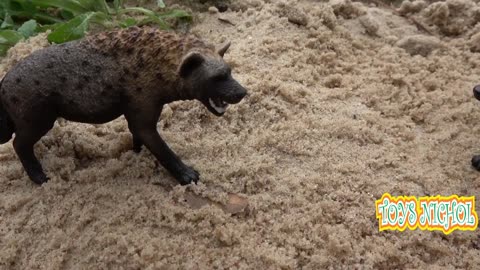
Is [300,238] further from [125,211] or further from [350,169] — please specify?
[125,211]

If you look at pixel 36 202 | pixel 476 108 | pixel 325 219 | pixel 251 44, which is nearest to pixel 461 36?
pixel 476 108

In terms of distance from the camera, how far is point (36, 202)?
6.88ft

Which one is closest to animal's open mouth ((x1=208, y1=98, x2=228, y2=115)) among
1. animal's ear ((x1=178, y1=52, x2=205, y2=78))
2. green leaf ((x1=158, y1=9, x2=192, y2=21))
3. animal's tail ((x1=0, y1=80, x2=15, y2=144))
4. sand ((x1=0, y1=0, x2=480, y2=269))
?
animal's ear ((x1=178, y1=52, x2=205, y2=78))

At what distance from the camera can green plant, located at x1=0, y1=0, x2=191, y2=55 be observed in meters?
3.08

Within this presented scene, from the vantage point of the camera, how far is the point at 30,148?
81.7 inches

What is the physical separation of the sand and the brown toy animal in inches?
13.6

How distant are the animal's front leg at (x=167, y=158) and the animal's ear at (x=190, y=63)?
1.05 feet

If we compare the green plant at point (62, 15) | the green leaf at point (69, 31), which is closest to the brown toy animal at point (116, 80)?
the green leaf at point (69, 31)

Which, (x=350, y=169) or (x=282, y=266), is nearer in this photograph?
(x=282, y=266)

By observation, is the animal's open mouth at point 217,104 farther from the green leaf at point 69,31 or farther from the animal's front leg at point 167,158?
the green leaf at point 69,31

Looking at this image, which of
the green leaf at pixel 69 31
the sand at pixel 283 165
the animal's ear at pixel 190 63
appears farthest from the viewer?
the green leaf at pixel 69 31

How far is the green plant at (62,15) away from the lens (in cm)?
308

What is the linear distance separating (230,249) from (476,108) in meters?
1.70

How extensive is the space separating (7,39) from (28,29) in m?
0.15
